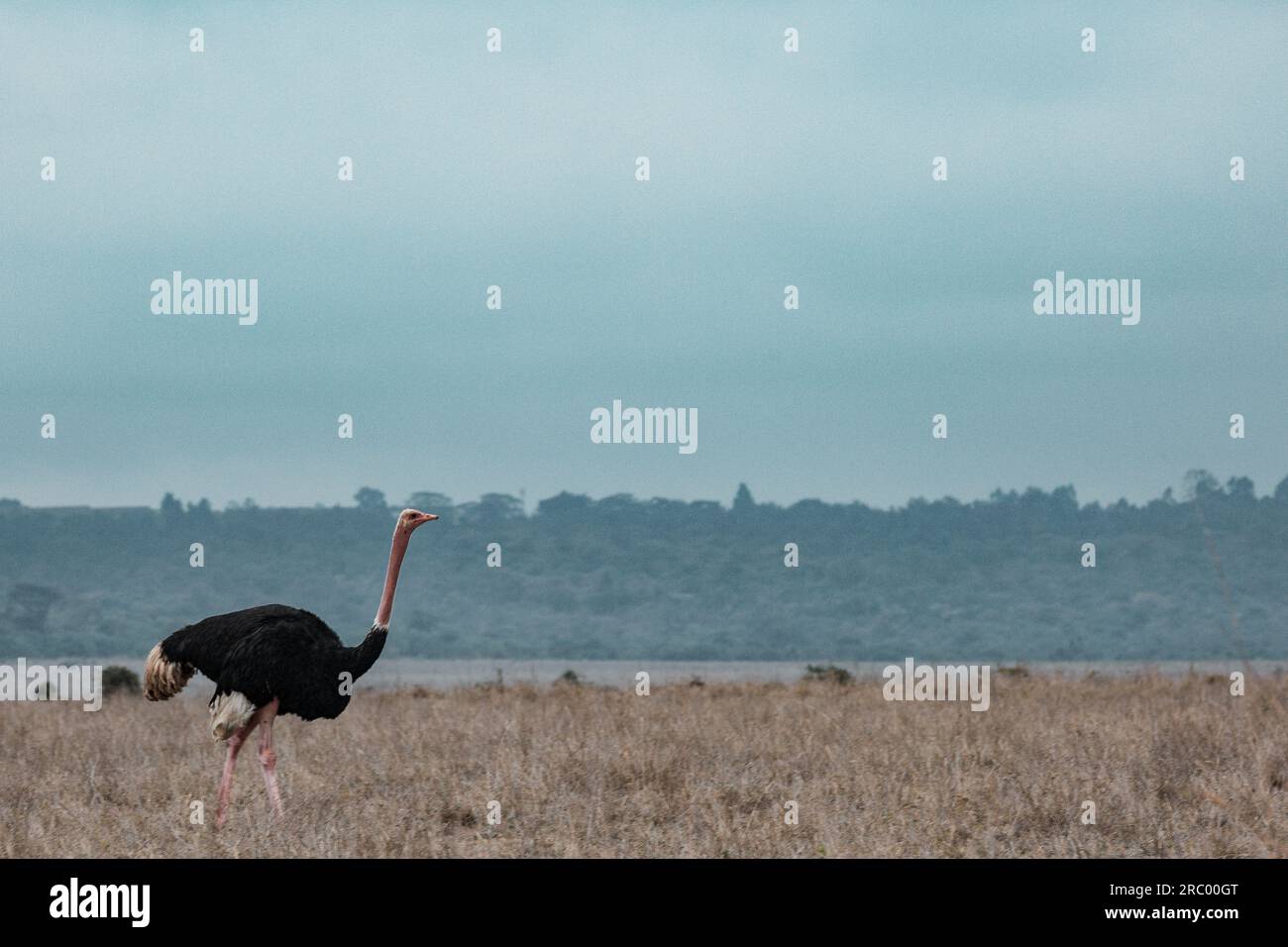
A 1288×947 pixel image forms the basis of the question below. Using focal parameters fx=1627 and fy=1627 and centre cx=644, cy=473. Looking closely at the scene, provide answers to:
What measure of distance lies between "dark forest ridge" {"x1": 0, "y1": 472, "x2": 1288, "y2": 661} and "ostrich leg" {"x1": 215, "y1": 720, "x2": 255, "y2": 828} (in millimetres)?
71348

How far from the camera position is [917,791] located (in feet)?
35.9

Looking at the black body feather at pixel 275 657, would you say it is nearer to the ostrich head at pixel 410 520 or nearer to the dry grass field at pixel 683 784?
the dry grass field at pixel 683 784

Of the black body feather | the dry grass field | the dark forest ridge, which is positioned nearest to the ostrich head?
the black body feather

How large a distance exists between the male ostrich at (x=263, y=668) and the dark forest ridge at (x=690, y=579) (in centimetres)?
7134

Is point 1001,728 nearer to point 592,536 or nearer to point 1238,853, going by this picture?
point 1238,853

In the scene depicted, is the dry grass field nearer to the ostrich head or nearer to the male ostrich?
the male ostrich

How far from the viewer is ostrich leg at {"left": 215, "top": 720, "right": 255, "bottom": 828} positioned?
10398 mm

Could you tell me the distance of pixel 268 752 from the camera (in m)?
10.7

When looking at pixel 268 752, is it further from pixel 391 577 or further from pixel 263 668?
pixel 391 577

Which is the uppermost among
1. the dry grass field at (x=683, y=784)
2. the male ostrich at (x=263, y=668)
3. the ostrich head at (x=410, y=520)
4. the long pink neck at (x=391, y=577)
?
the ostrich head at (x=410, y=520)

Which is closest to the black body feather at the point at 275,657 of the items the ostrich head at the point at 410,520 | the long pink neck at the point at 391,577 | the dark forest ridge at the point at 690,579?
the long pink neck at the point at 391,577

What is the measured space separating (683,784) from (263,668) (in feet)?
10.2

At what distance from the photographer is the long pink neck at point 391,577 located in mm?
11188
